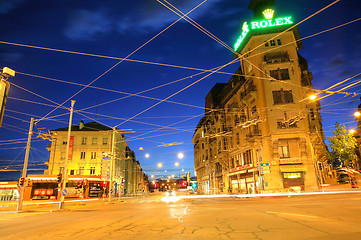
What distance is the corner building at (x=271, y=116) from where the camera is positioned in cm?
2952

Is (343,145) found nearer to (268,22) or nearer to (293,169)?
(293,169)

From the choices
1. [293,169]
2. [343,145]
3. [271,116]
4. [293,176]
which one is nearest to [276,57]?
[271,116]

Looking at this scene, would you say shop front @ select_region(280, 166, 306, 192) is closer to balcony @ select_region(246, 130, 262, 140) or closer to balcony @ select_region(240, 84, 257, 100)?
balcony @ select_region(246, 130, 262, 140)

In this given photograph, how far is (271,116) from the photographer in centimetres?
3112

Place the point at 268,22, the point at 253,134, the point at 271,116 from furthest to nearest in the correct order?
1. the point at 268,22
2. the point at 253,134
3. the point at 271,116

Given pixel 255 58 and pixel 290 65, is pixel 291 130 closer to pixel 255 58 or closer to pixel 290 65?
pixel 290 65

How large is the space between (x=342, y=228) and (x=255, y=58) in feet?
98.5

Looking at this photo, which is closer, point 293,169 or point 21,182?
point 21,182

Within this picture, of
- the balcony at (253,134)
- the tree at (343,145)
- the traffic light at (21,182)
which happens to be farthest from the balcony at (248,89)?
the traffic light at (21,182)

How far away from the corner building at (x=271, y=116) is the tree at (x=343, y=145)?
2522mm

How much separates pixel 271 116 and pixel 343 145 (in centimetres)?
1584

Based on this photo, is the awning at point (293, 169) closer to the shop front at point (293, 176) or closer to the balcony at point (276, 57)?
the shop front at point (293, 176)

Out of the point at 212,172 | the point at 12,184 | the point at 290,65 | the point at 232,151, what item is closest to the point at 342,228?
the point at 290,65

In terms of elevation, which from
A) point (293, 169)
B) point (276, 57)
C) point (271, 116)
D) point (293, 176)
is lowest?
point (293, 176)
